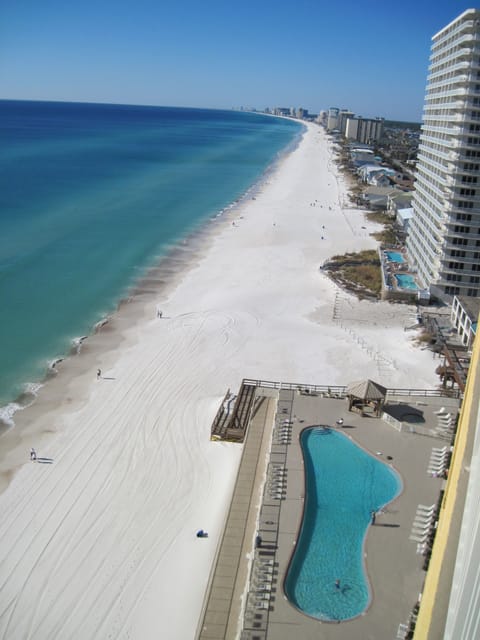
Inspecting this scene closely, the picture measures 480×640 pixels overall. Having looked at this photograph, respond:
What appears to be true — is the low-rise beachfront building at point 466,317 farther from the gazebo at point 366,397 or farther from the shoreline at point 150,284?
the shoreline at point 150,284

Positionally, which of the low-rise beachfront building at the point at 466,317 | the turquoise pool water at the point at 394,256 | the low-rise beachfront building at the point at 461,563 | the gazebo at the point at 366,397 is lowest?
the gazebo at the point at 366,397

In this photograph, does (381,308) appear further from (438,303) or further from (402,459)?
(402,459)

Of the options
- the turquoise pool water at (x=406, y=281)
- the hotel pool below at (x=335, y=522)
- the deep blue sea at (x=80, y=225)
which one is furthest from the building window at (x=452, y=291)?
the deep blue sea at (x=80, y=225)

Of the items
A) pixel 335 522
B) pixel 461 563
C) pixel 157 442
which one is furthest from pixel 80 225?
pixel 461 563

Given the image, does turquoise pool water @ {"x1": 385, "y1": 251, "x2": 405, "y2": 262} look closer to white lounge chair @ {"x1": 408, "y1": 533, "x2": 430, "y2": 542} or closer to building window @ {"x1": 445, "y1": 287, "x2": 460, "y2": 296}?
building window @ {"x1": 445, "y1": 287, "x2": 460, "y2": 296}

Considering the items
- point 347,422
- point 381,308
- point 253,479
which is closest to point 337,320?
point 381,308

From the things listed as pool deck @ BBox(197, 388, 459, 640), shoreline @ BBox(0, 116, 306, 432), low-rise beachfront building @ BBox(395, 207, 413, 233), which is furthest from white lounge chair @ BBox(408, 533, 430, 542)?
low-rise beachfront building @ BBox(395, 207, 413, 233)
